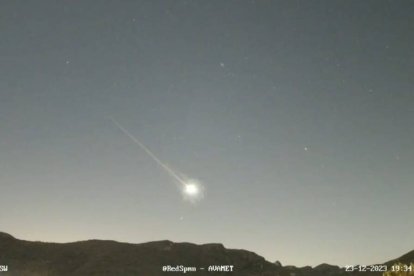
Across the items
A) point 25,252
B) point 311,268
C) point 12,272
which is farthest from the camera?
point 311,268

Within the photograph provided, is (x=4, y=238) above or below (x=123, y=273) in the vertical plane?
above

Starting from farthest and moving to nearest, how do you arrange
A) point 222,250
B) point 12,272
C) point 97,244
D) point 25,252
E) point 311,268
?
point 311,268
point 222,250
point 97,244
point 25,252
point 12,272

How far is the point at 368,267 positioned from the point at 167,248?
164 feet

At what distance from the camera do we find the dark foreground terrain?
3278 inches

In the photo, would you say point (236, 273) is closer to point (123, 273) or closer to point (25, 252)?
point (123, 273)

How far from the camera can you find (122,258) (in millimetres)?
89500

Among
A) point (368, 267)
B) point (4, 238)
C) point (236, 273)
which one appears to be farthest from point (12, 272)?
point (368, 267)

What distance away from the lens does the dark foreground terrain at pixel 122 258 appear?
273ft

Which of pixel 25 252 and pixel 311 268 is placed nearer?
pixel 25 252

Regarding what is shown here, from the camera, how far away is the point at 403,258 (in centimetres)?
9131

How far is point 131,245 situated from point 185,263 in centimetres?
1475

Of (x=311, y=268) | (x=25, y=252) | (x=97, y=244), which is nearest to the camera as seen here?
(x=25, y=252)

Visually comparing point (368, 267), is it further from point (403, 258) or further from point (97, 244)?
point (97, 244)

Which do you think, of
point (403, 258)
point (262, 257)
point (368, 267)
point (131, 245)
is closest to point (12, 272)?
point (131, 245)
